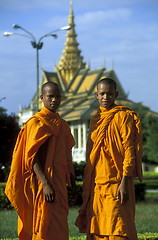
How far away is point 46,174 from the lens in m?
5.00

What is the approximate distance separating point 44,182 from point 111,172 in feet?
2.17

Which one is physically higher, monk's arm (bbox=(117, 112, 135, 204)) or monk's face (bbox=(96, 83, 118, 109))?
monk's face (bbox=(96, 83, 118, 109))

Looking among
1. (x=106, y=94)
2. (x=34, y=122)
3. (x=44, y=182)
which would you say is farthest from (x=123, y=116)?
(x=44, y=182)

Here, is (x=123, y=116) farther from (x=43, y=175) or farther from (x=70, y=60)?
(x=70, y=60)

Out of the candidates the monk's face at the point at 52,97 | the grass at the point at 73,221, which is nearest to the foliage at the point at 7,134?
the grass at the point at 73,221

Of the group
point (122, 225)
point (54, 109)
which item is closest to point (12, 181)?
point (54, 109)

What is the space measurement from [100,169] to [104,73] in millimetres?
43381

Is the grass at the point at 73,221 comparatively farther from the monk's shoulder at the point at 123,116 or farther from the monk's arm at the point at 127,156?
the monk's shoulder at the point at 123,116

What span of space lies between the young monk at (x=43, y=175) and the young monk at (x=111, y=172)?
0.88 feet

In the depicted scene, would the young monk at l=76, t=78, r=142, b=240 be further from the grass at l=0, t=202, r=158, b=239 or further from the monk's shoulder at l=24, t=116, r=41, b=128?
the grass at l=0, t=202, r=158, b=239

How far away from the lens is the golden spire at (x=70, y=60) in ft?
183

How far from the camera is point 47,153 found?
5.05m

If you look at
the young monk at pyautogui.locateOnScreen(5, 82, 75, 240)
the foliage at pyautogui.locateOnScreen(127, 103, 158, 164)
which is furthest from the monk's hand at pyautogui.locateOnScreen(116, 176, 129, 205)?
the foliage at pyautogui.locateOnScreen(127, 103, 158, 164)

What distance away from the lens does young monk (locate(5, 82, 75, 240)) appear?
16.1 ft
